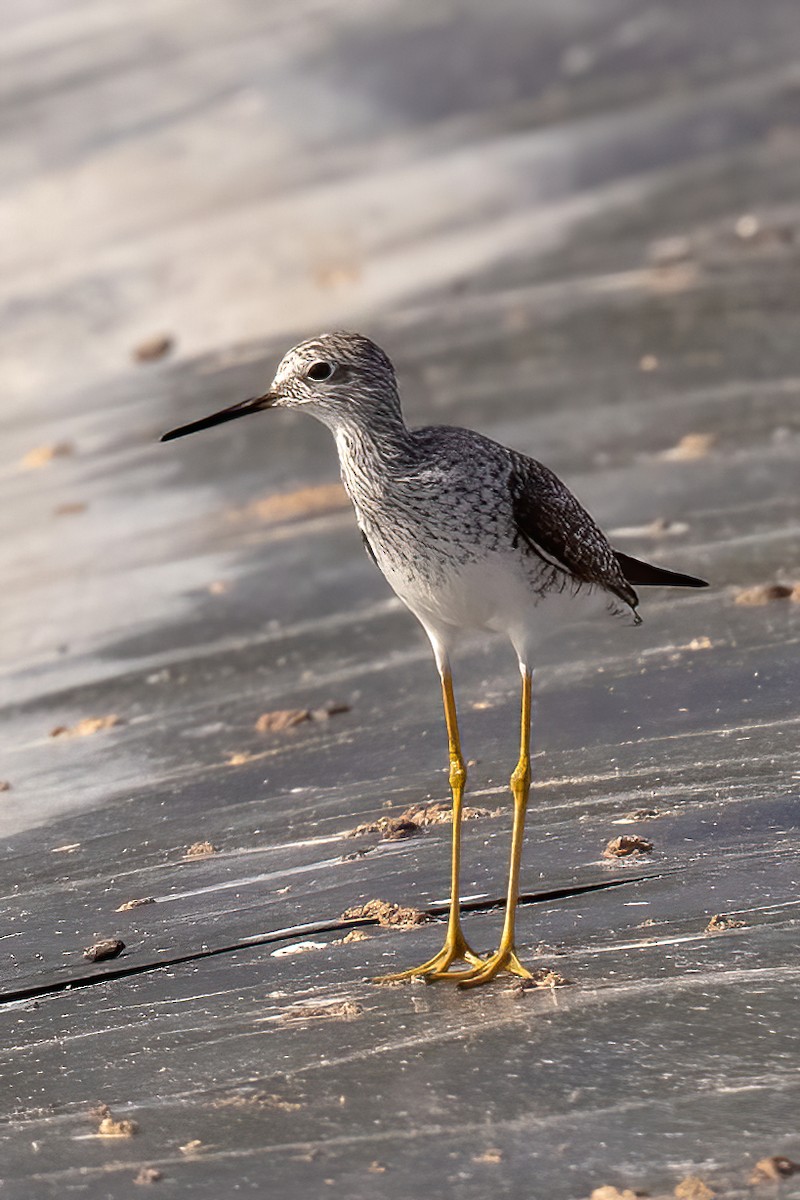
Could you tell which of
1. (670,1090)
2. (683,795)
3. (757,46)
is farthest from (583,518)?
(757,46)

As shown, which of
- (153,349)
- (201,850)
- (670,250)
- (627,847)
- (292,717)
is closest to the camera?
(627,847)

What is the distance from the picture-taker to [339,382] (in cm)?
558

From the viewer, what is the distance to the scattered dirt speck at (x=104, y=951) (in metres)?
5.75

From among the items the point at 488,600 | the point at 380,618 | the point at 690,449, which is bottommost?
the point at 690,449

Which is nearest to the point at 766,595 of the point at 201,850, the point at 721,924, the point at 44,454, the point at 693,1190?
the point at 201,850

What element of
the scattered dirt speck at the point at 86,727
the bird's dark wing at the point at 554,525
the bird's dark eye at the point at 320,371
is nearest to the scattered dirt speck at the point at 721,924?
the bird's dark wing at the point at 554,525

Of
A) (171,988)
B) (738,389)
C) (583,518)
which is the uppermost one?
(583,518)

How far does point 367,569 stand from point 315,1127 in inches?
201

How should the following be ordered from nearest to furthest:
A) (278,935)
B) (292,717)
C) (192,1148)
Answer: (192,1148) → (278,935) → (292,717)

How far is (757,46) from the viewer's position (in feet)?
64.9

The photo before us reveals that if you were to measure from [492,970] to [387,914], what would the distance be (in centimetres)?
66

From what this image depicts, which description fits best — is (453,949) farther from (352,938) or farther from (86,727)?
(86,727)

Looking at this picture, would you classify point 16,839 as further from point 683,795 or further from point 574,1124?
point 574,1124

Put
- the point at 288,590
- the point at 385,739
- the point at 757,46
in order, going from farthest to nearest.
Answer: the point at 757,46
the point at 288,590
the point at 385,739
